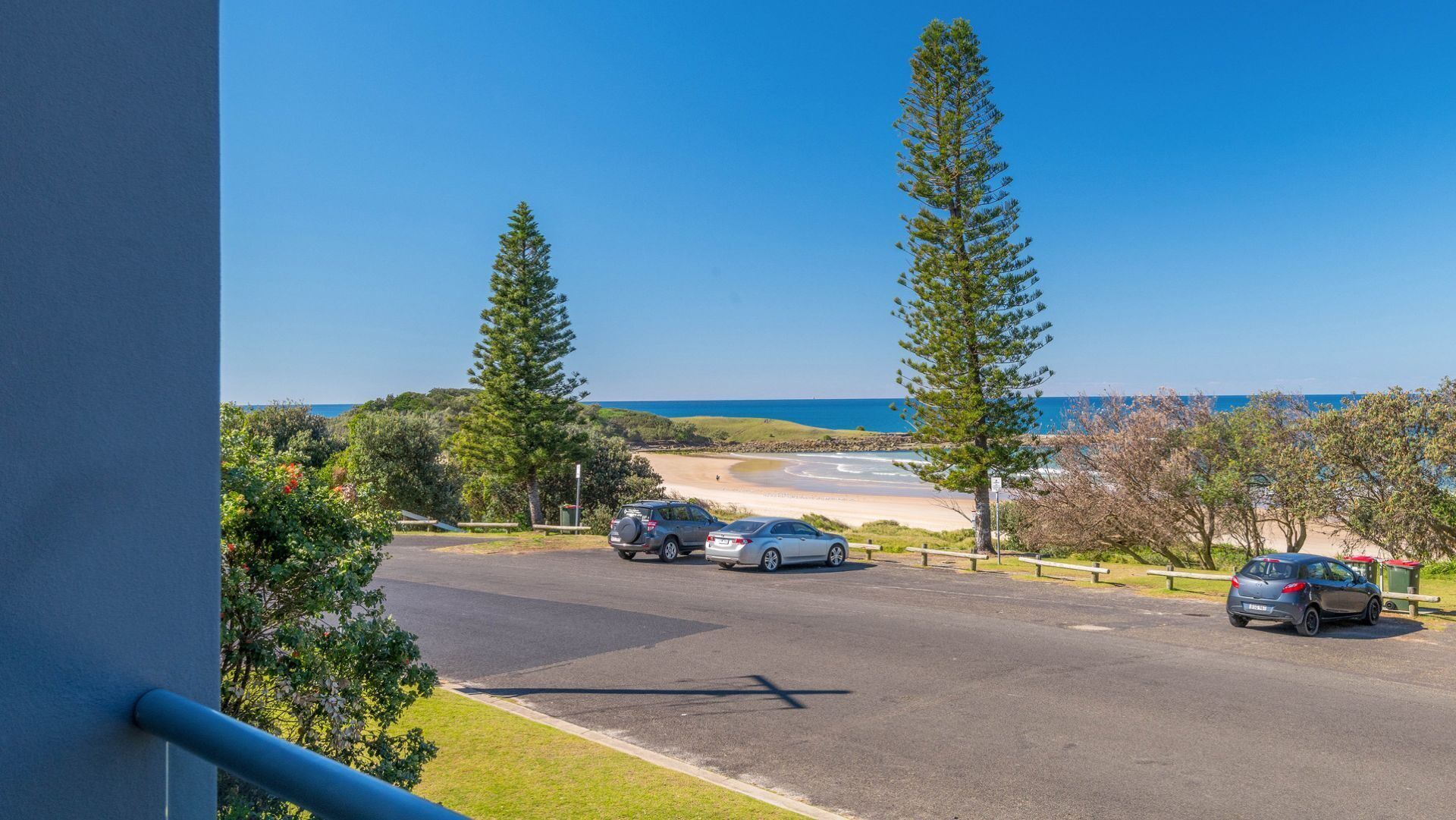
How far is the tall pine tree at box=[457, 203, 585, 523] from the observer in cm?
3725

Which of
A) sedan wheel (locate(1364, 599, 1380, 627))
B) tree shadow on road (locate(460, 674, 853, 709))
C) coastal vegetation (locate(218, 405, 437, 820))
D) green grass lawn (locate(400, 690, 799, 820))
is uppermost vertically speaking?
coastal vegetation (locate(218, 405, 437, 820))

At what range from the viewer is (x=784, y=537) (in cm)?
2312

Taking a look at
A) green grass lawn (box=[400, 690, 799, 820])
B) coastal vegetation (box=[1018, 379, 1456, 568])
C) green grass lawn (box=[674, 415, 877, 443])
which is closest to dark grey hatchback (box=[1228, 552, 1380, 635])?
coastal vegetation (box=[1018, 379, 1456, 568])

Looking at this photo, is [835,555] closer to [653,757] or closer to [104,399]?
[653,757]

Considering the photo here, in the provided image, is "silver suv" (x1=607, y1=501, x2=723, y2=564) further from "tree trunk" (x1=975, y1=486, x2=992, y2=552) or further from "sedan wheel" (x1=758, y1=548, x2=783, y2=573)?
"tree trunk" (x1=975, y1=486, x2=992, y2=552)

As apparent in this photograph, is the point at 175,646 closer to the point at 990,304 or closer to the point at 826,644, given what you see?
the point at 826,644

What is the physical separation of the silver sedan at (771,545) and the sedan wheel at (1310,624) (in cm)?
1120

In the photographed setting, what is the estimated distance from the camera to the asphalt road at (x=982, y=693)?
7.70m

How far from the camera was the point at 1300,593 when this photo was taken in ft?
48.8

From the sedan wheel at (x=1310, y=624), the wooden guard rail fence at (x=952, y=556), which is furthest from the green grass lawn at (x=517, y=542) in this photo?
the sedan wheel at (x=1310, y=624)

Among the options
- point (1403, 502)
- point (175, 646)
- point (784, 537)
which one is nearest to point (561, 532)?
point (784, 537)

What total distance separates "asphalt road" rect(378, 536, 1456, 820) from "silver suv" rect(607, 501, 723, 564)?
5.19m

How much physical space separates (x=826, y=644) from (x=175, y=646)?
1224 centimetres

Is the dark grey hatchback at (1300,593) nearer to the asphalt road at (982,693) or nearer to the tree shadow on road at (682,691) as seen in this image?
the asphalt road at (982,693)
